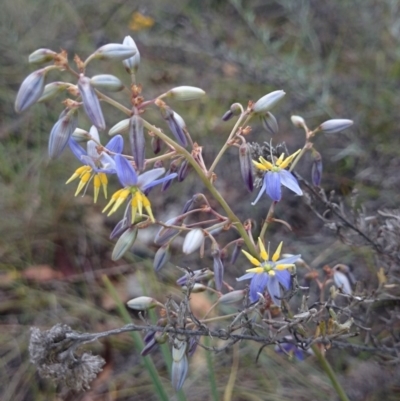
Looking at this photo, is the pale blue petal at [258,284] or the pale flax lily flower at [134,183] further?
the pale blue petal at [258,284]

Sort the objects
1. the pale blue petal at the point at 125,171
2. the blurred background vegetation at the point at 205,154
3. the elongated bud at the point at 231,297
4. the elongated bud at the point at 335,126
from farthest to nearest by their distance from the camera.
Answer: the blurred background vegetation at the point at 205,154 → the elongated bud at the point at 335,126 → the elongated bud at the point at 231,297 → the pale blue petal at the point at 125,171

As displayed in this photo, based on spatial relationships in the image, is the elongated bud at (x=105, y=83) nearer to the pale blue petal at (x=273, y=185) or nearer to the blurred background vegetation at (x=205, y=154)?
the pale blue petal at (x=273, y=185)

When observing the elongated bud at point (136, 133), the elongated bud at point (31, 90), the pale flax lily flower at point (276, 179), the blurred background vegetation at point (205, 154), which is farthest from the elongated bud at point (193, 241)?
the blurred background vegetation at point (205, 154)

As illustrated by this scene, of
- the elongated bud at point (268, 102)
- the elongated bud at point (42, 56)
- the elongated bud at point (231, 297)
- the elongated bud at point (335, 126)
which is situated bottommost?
the elongated bud at point (231, 297)

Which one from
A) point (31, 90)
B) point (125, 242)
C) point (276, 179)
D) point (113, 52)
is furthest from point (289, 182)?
point (31, 90)

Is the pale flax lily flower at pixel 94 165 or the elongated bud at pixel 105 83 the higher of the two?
the elongated bud at pixel 105 83

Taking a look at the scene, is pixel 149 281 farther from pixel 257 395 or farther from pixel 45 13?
pixel 45 13

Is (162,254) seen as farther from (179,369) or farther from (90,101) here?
(90,101)

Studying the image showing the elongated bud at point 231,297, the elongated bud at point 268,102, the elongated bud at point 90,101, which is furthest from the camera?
the elongated bud at point 231,297
